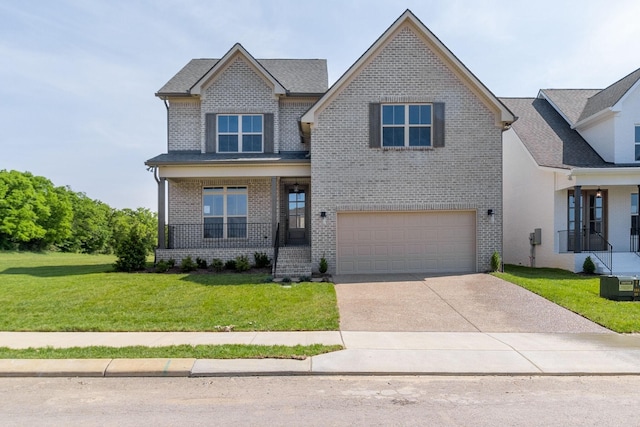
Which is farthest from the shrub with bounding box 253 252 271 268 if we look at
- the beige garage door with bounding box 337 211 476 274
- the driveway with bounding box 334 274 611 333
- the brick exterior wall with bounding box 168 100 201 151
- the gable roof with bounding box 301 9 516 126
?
the brick exterior wall with bounding box 168 100 201 151

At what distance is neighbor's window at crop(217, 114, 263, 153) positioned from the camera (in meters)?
16.9

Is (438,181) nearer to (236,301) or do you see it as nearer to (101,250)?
(236,301)

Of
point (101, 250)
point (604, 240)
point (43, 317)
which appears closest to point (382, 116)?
point (604, 240)

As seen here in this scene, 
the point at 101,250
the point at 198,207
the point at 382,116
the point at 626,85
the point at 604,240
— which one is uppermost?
the point at 626,85

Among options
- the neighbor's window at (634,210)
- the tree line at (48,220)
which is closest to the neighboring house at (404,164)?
the neighbor's window at (634,210)

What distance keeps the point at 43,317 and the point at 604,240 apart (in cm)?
1899

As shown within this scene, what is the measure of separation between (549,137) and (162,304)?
17034mm

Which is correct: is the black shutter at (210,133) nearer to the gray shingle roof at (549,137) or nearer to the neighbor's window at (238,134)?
the neighbor's window at (238,134)

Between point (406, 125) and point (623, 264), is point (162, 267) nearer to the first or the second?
point (406, 125)

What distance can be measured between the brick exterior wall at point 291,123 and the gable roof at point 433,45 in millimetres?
2988

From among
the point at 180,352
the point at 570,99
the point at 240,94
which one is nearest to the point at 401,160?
the point at 240,94

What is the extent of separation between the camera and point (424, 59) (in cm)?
1452

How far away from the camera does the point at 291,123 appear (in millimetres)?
17344

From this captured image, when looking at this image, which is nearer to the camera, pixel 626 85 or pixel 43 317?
pixel 43 317
